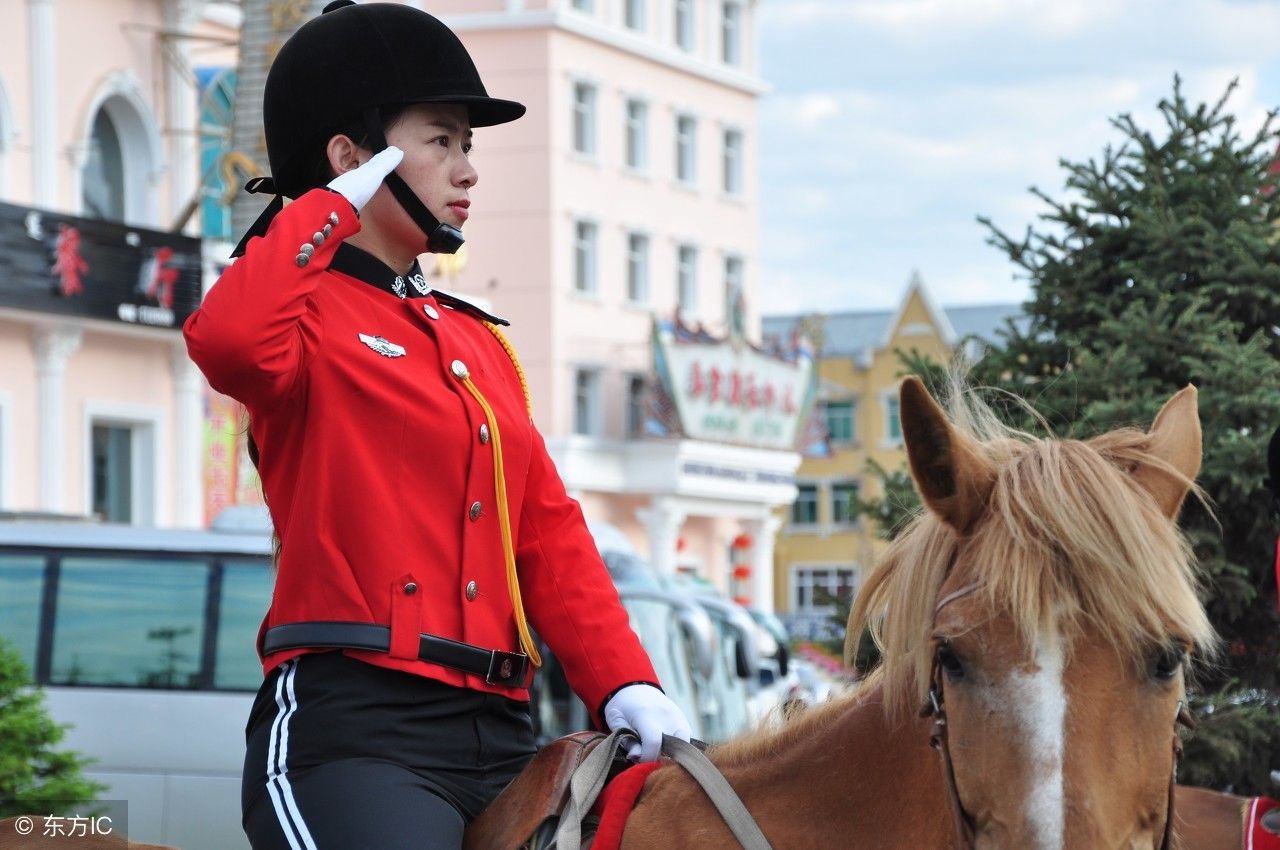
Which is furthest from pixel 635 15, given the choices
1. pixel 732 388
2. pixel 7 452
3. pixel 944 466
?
pixel 944 466

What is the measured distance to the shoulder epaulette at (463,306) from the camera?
11.1 ft

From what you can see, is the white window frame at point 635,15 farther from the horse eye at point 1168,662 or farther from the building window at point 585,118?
the horse eye at point 1168,662

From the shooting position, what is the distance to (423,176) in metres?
3.20

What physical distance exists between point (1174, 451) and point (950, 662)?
48 cm

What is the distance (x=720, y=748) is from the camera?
2.99 metres

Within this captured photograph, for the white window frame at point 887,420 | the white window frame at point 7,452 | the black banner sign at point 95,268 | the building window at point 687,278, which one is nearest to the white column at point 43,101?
the black banner sign at point 95,268

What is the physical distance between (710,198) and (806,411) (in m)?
5.67

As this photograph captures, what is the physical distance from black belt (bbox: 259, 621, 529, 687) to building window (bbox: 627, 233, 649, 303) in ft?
137

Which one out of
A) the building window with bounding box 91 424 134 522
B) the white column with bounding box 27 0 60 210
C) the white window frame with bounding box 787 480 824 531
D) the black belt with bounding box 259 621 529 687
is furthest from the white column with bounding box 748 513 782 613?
the black belt with bounding box 259 621 529 687

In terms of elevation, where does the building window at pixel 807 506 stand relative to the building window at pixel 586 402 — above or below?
below

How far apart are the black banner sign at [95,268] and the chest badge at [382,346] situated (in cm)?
1962

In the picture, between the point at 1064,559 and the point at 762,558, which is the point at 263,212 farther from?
the point at 762,558

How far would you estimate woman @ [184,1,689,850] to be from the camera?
9.41 ft

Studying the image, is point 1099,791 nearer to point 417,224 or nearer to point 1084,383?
point 417,224
